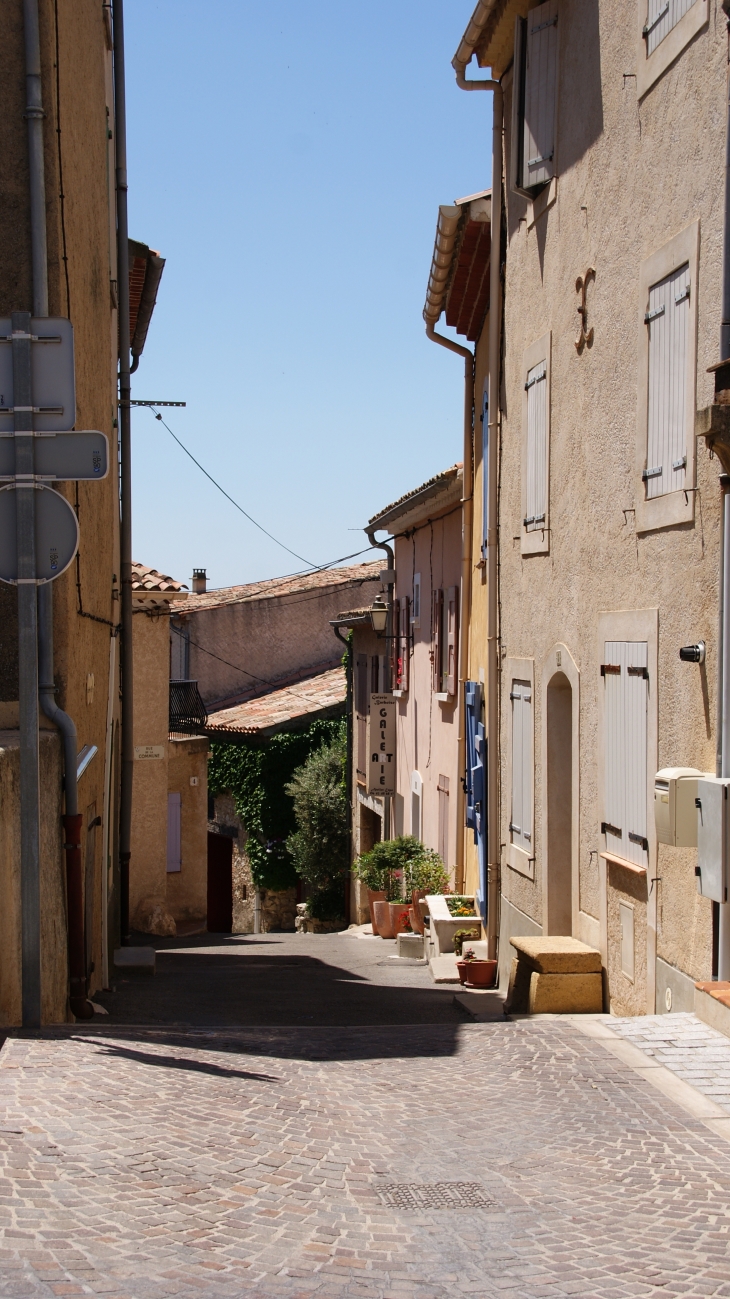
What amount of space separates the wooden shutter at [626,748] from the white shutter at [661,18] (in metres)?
3.69

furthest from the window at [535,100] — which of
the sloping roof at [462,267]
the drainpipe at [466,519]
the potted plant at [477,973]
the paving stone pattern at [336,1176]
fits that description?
the paving stone pattern at [336,1176]

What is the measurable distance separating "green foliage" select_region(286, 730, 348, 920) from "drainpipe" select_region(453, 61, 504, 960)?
14454 millimetres

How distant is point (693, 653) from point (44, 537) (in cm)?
342

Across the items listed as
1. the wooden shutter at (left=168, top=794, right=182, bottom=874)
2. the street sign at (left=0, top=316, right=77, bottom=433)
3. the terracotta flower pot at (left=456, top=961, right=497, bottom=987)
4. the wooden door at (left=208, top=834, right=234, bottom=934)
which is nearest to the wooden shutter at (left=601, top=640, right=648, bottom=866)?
the terracotta flower pot at (left=456, top=961, right=497, bottom=987)

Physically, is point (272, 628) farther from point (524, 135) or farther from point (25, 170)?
point (25, 170)

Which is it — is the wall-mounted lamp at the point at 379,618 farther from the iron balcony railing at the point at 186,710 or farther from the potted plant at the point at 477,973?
the potted plant at the point at 477,973

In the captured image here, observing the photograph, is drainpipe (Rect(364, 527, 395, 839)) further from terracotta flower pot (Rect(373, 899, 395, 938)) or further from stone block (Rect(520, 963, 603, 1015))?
stone block (Rect(520, 963, 603, 1015))

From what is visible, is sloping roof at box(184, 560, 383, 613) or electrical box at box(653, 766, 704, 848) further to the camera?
sloping roof at box(184, 560, 383, 613)

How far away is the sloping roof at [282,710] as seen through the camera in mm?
29344

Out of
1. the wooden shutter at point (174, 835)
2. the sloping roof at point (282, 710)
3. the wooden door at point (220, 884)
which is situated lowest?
the wooden door at point (220, 884)

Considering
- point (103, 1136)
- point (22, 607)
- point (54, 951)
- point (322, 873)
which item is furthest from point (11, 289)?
point (322, 873)

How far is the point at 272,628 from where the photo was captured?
35719 mm

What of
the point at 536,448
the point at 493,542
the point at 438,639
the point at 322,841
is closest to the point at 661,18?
the point at 536,448

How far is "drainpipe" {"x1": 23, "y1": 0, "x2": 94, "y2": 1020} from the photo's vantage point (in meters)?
7.46
